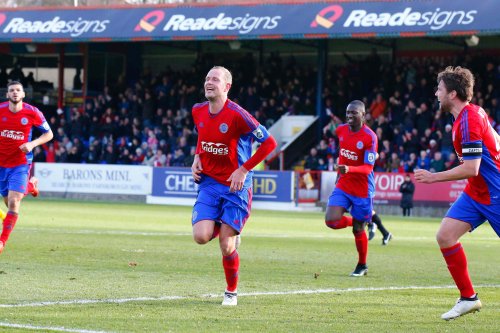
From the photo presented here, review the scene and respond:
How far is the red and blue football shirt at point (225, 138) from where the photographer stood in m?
9.95

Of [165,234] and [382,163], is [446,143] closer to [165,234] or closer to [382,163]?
[382,163]

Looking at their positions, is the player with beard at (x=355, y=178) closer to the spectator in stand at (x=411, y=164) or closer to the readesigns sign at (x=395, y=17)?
the spectator in stand at (x=411, y=164)

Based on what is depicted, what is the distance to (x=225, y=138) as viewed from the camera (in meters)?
9.99

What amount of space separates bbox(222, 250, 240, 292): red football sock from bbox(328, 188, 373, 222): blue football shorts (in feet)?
13.9

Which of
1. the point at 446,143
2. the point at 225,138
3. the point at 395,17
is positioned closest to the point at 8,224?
the point at 225,138

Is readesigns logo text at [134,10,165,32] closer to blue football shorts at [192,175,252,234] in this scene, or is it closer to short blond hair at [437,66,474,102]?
blue football shorts at [192,175,252,234]

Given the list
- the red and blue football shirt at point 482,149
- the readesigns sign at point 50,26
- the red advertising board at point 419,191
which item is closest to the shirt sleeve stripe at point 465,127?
the red and blue football shirt at point 482,149

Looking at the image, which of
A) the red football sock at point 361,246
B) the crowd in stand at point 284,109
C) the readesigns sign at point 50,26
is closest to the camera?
the red football sock at point 361,246

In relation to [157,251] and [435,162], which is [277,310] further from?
[435,162]

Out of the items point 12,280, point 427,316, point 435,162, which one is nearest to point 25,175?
point 12,280

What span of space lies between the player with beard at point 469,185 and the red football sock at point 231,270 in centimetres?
198

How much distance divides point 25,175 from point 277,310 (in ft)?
20.7

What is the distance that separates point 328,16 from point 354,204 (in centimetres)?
2561

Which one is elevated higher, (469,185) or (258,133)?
(258,133)
